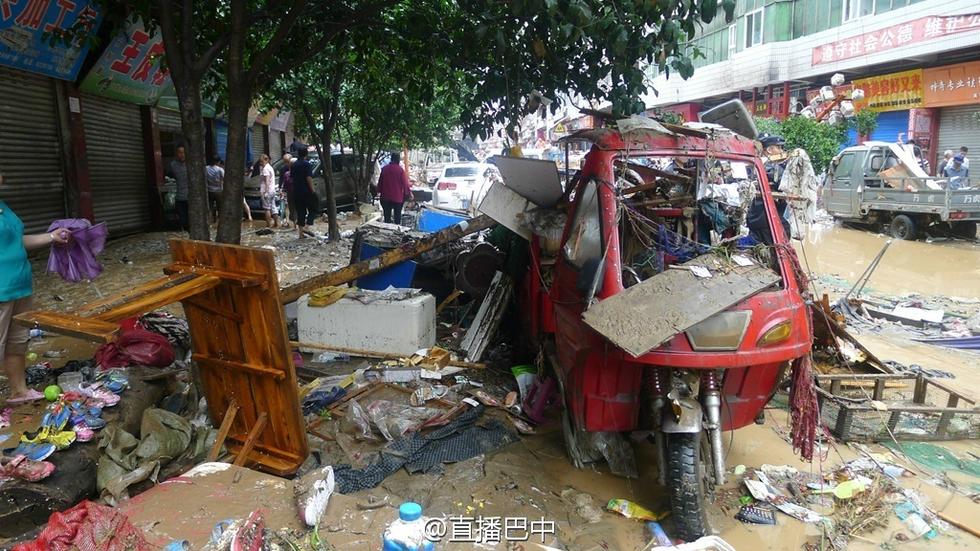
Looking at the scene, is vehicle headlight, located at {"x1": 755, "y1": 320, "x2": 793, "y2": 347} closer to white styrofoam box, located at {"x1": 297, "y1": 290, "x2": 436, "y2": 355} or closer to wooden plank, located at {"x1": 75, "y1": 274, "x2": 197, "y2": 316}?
wooden plank, located at {"x1": 75, "y1": 274, "x2": 197, "y2": 316}

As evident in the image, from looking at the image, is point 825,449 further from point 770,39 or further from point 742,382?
point 770,39

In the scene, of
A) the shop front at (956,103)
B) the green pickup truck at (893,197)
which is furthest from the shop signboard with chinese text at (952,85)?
the green pickup truck at (893,197)

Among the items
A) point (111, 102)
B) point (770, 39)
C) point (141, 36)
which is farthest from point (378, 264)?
point (770, 39)

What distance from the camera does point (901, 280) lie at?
995 centimetres

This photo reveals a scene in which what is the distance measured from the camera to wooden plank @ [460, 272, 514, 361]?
18.9 ft

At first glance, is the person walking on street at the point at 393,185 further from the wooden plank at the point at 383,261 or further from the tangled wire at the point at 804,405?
the tangled wire at the point at 804,405

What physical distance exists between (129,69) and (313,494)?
1060 centimetres

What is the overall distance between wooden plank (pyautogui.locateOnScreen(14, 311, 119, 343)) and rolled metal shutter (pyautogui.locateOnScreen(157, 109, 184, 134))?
40.5 ft

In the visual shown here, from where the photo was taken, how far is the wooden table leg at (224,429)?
3557 millimetres

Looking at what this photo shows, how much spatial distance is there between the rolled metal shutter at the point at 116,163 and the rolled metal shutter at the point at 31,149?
0.84m

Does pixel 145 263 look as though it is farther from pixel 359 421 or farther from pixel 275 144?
pixel 275 144

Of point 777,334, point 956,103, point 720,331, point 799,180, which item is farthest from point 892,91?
point 720,331

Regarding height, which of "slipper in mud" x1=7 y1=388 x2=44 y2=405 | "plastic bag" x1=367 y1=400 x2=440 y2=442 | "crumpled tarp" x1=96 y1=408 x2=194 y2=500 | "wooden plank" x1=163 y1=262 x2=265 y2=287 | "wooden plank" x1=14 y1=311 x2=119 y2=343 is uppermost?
"wooden plank" x1=163 y1=262 x2=265 y2=287

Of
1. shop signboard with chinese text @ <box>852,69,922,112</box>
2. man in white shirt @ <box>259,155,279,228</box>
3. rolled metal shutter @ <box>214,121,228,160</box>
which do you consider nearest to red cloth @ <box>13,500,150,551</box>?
man in white shirt @ <box>259,155,279,228</box>
